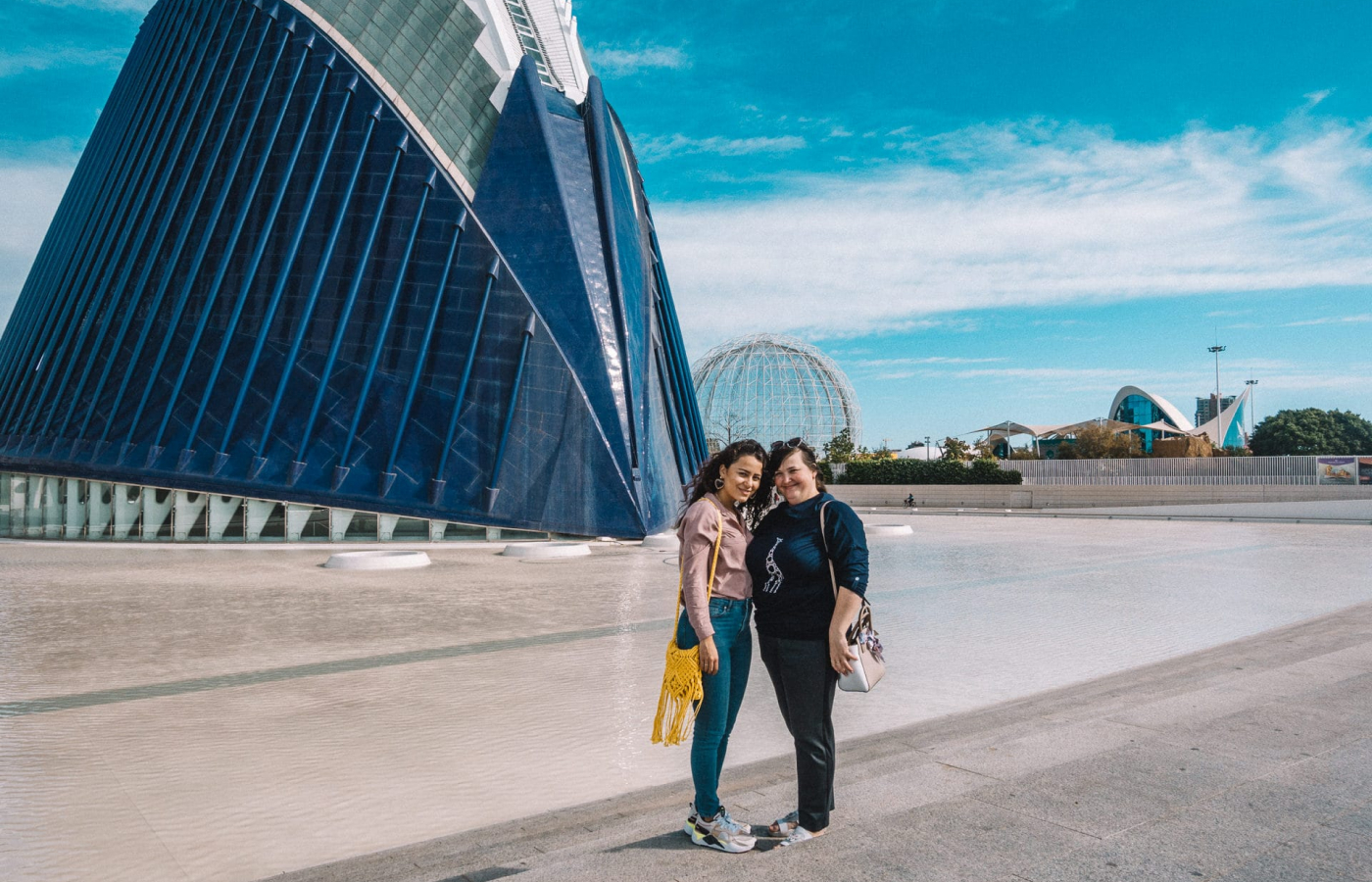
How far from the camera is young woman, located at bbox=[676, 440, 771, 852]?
171 inches

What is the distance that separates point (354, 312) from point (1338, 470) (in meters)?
43.5

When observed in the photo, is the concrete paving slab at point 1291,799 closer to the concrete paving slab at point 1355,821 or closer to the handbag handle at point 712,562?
the concrete paving slab at point 1355,821

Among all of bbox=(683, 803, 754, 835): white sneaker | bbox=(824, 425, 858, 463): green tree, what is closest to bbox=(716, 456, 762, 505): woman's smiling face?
bbox=(683, 803, 754, 835): white sneaker

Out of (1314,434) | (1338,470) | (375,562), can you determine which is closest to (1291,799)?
A: (375,562)

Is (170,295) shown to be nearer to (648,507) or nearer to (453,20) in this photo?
(453,20)

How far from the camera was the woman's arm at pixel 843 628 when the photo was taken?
165 inches

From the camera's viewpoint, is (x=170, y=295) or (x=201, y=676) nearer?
(x=201, y=676)

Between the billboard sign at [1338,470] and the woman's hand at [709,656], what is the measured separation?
48.4 m

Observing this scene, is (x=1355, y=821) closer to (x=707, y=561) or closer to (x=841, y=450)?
(x=707, y=561)

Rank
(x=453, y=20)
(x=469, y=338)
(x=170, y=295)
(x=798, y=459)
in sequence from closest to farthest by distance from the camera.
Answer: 1. (x=798, y=459)
2. (x=469, y=338)
3. (x=170, y=295)
4. (x=453, y=20)

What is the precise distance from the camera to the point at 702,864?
13.5ft

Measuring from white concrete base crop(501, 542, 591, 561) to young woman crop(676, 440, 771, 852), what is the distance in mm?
16577

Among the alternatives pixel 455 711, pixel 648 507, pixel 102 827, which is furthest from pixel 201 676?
pixel 648 507

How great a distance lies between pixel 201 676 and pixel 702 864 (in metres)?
6.26
